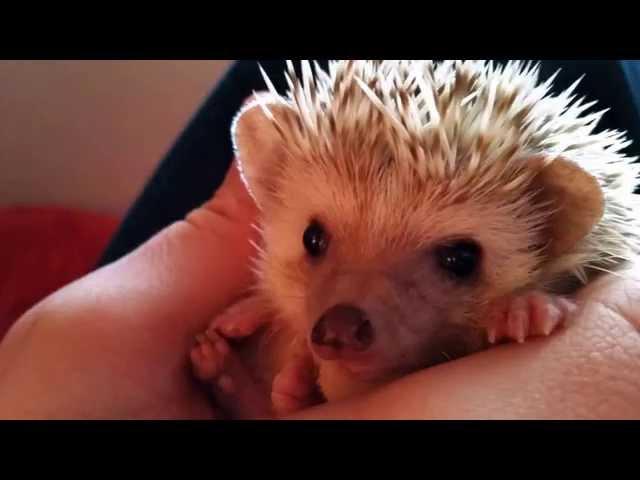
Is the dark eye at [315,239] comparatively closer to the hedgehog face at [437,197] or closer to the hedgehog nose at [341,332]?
the hedgehog face at [437,197]

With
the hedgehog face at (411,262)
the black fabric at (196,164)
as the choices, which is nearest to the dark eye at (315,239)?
the hedgehog face at (411,262)

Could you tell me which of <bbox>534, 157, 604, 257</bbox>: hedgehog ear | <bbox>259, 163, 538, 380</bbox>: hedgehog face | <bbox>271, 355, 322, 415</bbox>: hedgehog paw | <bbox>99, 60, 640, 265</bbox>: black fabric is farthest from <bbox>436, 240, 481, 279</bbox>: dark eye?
<bbox>99, 60, 640, 265</bbox>: black fabric

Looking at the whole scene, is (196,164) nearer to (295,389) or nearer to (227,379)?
(227,379)

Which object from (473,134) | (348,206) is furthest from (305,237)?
(473,134)

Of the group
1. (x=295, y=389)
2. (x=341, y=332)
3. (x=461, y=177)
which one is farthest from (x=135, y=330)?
(x=461, y=177)

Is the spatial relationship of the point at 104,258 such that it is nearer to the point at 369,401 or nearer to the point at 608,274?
the point at 369,401
